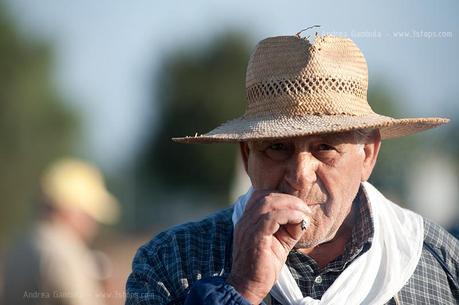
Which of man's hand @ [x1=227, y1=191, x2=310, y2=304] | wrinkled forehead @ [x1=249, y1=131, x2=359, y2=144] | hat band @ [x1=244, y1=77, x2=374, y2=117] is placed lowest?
man's hand @ [x1=227, y1=191, x2=310, y2=304]

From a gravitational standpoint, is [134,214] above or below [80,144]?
below

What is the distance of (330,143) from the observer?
10.9 ft

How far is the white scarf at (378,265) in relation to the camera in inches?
132

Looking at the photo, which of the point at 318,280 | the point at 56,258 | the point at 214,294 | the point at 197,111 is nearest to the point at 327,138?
the point at 318,280

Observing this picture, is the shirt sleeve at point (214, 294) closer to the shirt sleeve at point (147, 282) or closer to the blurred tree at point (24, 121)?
the shirt sleeve at point (147, 282)

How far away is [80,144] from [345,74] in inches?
1048

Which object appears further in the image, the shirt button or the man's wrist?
the shirt button

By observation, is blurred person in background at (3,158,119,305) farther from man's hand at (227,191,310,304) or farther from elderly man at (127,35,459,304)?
man's hand at (227,191,310,304)

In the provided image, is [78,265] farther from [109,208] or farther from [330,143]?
[330,143]

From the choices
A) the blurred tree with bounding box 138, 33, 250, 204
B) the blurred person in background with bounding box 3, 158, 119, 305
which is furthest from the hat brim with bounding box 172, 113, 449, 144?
the blurred tree with bounding box 138, 33, 250, 204

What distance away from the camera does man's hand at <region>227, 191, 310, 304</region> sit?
310 cm

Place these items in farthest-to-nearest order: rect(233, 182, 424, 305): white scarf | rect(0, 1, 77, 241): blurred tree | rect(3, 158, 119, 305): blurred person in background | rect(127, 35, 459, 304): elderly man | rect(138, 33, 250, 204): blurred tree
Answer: rect(138, 33, 250, 204): blurred tree, rect(0, 1, 77, 241): blurred tree, rect(3, 158, 119, 305): blurred person in background, rect(233, 182, 424, 305): white scarf, rect(127, 35, 459, 304): elderly man

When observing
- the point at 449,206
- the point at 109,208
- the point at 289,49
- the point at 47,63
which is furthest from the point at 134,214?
the point at 289,49

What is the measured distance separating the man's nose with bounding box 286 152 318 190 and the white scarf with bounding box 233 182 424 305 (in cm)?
28
